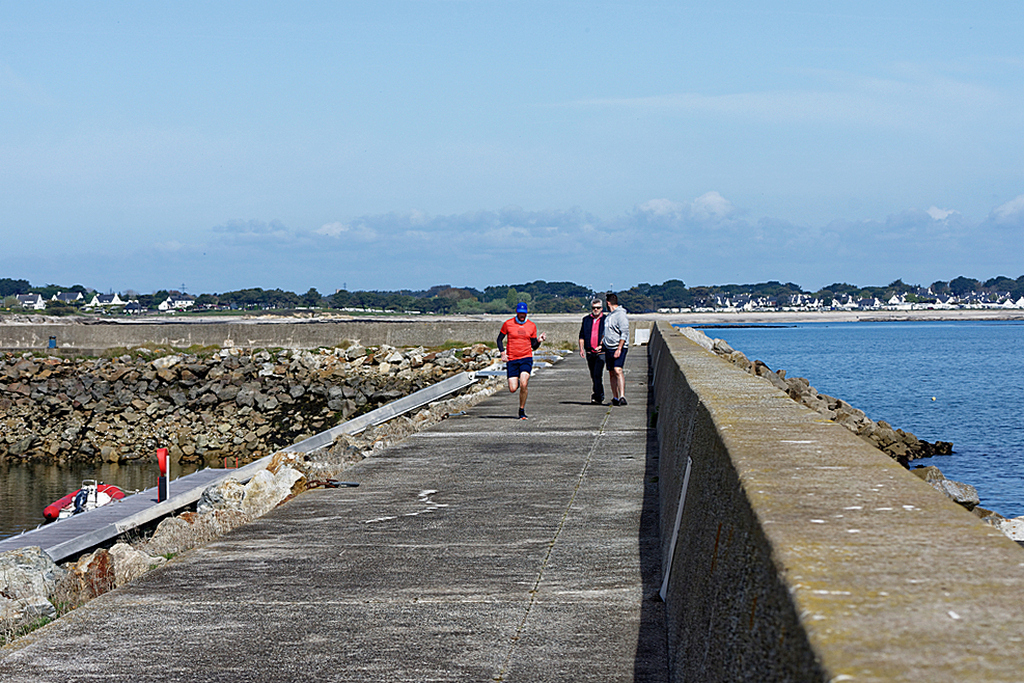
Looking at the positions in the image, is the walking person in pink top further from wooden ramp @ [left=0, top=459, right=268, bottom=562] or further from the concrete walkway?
the concrete walkway

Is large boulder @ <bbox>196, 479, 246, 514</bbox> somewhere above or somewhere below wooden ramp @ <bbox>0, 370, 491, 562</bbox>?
above

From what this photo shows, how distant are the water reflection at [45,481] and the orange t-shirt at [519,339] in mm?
11538

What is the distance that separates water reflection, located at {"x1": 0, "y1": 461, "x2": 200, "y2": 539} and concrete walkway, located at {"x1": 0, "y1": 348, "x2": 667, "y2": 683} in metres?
15.2

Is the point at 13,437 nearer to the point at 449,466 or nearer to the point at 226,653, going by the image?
the point at 449,466

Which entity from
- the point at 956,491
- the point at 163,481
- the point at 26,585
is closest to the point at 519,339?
the point at 163,481

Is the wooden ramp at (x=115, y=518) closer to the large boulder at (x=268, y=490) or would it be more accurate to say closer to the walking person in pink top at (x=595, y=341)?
the large boulder at (x=268, y=490)

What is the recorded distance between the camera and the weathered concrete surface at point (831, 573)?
6.64 feet

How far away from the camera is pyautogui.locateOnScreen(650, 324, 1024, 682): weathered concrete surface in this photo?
6.64 feet

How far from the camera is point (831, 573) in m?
2.50

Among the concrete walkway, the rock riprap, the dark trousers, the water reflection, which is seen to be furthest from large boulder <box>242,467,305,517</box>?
the rock riprap

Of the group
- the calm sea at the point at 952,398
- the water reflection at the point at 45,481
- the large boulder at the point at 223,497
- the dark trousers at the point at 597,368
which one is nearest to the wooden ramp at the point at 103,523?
the large boulder at the point at 223,497

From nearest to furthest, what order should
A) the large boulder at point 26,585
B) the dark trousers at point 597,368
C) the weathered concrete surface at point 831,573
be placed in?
the weathered concrete surface at point 831,573 → the large boulder at point 26,585 → the dark trousers at point 597,368

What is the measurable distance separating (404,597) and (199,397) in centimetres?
3067

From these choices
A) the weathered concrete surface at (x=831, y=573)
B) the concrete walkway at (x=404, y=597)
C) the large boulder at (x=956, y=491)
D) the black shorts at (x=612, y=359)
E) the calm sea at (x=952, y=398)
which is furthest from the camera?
the calm sea at (x=952, y=398)
